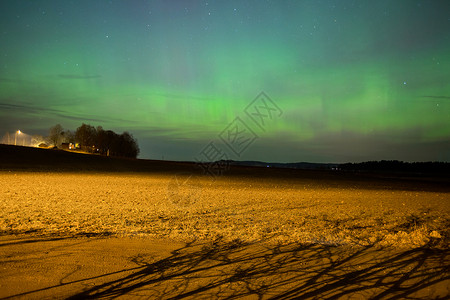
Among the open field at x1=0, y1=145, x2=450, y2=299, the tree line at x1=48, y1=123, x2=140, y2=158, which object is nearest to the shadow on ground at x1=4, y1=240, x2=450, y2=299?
the open field at x1=0, y1=145, x2=450, y2=299

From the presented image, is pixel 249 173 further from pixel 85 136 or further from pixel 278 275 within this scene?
pixel 85 136

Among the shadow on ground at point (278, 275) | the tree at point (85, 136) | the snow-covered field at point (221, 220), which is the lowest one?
the shadow on ground at point (278, 275)

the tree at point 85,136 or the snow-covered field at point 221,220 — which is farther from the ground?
the tree at point 85,136

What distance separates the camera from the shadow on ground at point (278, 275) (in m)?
4.96

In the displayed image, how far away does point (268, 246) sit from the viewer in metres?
7.41

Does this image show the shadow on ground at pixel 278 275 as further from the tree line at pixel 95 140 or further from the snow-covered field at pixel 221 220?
the tree line at pixel 95 140

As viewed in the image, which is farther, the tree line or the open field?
the tree line

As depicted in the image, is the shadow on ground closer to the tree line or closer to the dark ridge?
the dark ridge

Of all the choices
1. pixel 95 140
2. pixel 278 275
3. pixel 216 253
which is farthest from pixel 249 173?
pixel 95 140

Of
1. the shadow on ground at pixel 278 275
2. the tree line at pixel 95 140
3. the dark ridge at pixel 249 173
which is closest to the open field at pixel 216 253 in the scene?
the shadow on ground at pixel 278 275

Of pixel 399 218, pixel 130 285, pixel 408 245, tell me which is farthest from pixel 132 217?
pixel 399 218

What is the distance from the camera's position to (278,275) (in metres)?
5.61

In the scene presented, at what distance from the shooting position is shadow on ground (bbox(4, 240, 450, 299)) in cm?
496

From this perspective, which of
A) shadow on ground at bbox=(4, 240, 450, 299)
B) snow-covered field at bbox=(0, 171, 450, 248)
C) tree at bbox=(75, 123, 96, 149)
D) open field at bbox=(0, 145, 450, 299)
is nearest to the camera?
shadow on ground at bbox=(4, 240, 450, 299)
